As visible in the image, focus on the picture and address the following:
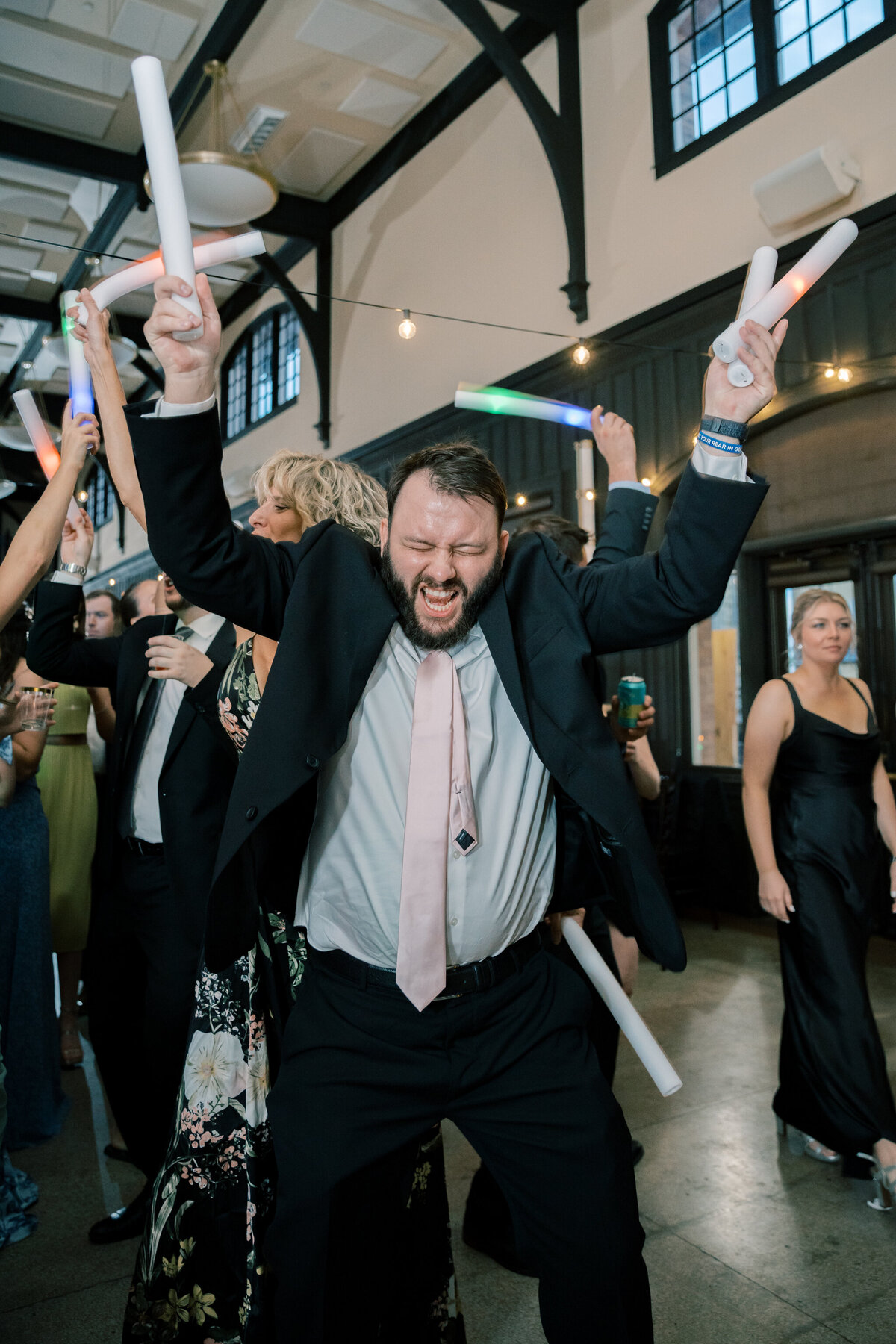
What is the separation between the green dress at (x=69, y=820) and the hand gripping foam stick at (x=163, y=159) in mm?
2984

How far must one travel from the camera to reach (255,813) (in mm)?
1413

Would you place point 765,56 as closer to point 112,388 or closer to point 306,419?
point 112,388

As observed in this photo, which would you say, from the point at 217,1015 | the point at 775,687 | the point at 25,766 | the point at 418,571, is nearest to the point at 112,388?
the point at 418,571

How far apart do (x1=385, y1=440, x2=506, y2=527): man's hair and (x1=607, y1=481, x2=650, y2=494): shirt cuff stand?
47 cm

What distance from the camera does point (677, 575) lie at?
146 cm

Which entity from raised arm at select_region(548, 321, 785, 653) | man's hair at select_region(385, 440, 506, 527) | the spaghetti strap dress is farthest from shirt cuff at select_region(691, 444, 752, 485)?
the spaghetti strap dress

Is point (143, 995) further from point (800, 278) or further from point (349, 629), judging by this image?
point (800, 278)

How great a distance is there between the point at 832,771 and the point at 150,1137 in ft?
7.55

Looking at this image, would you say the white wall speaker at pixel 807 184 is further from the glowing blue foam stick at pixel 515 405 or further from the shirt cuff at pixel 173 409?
the shirt cuff at pixel 173 409

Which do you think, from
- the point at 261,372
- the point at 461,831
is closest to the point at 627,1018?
the point at 461,831

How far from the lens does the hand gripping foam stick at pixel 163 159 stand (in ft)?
3.62

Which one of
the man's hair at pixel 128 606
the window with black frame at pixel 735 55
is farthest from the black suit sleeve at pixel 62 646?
the window with black frame at pixel 735 55

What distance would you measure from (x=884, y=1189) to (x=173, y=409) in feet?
9.06

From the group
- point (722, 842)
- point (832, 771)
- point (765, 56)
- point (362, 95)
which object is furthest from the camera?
point (362, 95)
